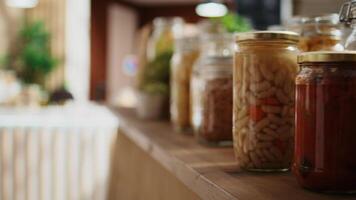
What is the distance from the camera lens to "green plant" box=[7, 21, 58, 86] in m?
7.87

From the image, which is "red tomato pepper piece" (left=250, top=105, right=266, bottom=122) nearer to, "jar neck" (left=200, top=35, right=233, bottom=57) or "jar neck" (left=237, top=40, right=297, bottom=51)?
"jar neck" (left=237, top=40, right=297, bottom=51)

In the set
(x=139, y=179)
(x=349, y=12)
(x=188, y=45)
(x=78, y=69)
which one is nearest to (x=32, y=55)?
(x=78, y=69)

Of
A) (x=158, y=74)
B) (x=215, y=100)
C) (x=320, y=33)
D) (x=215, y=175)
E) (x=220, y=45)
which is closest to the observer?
(x=215, y=175)

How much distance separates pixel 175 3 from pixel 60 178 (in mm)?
8044

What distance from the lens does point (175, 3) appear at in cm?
1020

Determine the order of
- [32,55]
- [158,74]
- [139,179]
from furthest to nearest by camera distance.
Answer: [32,55]
[158,74]
[139,179]

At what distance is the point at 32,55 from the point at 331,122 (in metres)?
7.66

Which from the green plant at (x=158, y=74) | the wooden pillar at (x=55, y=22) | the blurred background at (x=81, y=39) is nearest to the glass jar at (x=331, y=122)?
the green plant at (x=158, y=74)

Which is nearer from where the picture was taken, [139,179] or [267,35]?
[267,35]

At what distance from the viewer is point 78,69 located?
8.90m

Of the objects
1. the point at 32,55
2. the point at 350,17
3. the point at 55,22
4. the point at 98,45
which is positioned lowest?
the point at 350,17

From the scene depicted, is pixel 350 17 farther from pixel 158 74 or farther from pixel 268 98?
pixel 158 74

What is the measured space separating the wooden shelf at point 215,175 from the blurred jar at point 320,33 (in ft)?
0.69

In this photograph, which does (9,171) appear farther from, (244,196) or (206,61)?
(244,196)
